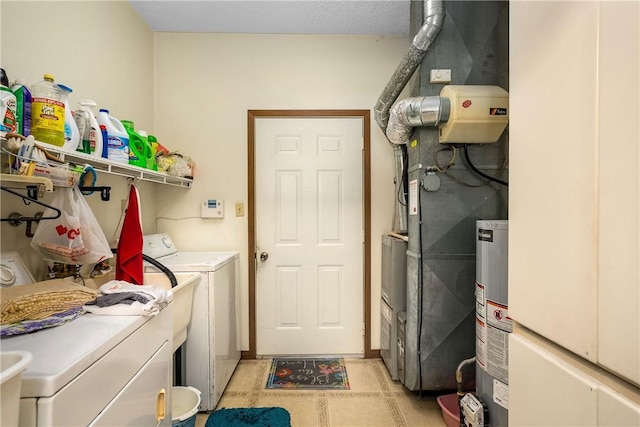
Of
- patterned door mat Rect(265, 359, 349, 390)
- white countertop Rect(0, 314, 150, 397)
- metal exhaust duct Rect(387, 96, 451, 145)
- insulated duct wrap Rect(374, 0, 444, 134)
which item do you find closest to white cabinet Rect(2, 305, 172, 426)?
white countertop Rect(0, 314, 150, 397)

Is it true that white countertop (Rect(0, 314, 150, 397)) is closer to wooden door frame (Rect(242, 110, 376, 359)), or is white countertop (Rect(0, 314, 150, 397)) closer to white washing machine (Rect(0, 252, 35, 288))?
white washing machine (Rect(0, 252, 35, 288))

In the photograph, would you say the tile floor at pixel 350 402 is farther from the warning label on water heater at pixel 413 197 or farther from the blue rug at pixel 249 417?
the warning label on water heater at pixel 413 197

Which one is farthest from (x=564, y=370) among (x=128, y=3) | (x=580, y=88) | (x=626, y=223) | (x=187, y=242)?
(x=128, y=3)

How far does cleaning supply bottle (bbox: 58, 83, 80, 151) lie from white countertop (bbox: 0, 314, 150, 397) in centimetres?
73

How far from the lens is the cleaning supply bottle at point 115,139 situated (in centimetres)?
151

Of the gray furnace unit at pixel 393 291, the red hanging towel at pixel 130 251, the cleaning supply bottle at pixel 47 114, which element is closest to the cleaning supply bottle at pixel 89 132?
the cleaning supply bottle at pixel 47 114

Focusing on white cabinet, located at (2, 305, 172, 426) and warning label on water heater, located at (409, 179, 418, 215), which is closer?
white cabinet, located at (2, 305, 172, 426)

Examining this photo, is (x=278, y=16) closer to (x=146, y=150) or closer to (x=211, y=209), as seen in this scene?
(x=146, y=150)

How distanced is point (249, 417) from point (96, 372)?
4.14ft

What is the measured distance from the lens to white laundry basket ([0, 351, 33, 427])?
548mm

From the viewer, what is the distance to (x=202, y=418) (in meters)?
1.83

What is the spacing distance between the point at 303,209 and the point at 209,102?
1214 mm

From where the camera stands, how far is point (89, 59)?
1734mm

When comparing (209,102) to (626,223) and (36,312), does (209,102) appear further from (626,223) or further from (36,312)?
(626,223)
